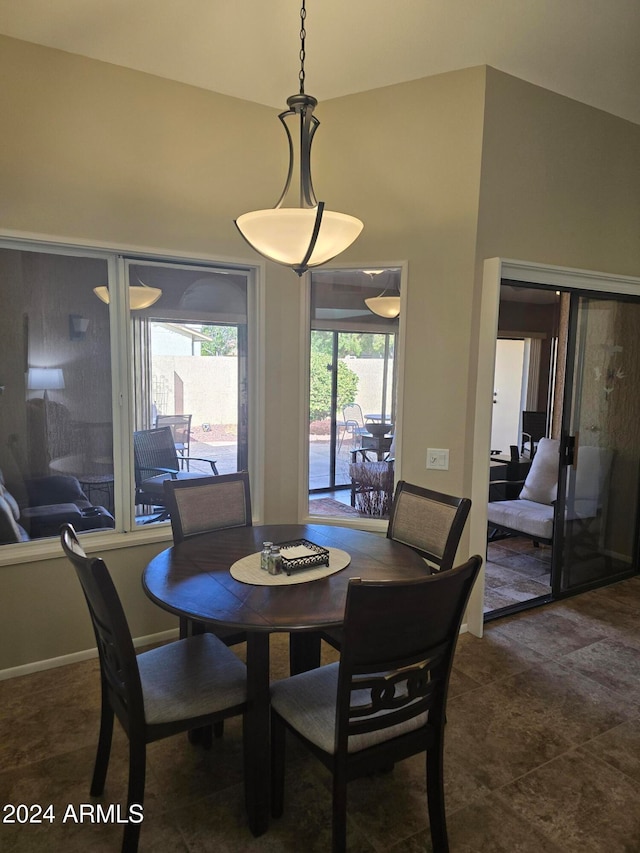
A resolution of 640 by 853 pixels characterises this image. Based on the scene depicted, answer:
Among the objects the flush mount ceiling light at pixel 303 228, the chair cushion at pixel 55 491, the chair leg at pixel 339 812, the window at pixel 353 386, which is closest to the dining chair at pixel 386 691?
the chair leg at pixel 339 812

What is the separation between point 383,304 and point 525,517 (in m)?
2.22

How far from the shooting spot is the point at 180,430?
11.1ft

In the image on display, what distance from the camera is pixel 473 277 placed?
310cm

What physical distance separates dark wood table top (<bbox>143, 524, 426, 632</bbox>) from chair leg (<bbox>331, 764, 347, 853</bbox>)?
0.42 m

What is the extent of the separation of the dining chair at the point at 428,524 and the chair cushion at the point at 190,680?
0.51 metres

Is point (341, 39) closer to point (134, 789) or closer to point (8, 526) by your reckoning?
point (8, 526)

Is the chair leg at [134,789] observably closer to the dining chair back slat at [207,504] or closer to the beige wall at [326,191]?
the dining chair back slat at [207,504]

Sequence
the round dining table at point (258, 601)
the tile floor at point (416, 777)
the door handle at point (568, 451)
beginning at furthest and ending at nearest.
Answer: the door handle at point (568, 451) → the tile floor at point (416, 777) → the round dining table at point (258, 601)

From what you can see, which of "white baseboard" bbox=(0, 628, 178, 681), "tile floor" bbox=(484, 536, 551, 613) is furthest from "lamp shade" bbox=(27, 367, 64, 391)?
"tile floor" bbox=(484, 536, 551, 613)

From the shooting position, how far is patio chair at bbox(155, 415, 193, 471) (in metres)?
3.31

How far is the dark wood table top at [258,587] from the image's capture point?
176cm

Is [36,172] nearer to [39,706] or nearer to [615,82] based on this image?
[39,706]

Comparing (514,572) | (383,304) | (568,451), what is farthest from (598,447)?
(383,304)

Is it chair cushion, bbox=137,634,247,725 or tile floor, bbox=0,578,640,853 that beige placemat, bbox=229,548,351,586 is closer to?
chair cushion, bbox=137,634,247,725
